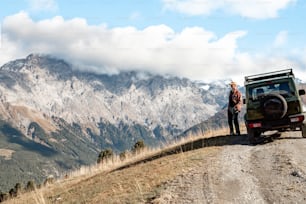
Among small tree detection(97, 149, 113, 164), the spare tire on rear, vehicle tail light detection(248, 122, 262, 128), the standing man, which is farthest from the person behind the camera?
small tree detection(97, 149, 113, 164)

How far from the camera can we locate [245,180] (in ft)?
41.6

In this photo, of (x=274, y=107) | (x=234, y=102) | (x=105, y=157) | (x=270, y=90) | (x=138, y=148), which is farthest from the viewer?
(x=105, y=157)

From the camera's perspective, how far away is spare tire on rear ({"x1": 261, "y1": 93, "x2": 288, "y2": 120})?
1997 centimetres

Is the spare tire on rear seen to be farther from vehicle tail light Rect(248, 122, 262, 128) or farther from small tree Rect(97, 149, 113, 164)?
small tree Rect(97, 149, 113, 164)

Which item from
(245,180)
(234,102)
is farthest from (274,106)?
(245,180)

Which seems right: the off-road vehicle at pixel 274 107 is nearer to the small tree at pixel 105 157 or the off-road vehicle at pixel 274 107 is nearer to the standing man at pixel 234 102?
the standing man at pixel 234 102

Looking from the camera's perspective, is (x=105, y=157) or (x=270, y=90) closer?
(x=270, y=90)

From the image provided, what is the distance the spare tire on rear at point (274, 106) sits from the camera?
19969mm

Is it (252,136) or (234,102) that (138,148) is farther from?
(252,136)

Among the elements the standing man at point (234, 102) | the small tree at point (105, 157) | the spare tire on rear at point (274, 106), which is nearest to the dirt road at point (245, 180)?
the spare tire on rear at point (274, 106)

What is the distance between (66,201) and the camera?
14.1 metres

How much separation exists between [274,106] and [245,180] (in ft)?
26.8

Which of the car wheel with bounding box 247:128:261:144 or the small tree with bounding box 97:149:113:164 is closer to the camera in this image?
the car wheel with bounding box 247:128:261:144

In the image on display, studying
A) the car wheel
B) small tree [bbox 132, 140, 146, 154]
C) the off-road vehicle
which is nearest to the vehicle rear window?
the off-road vehicle
